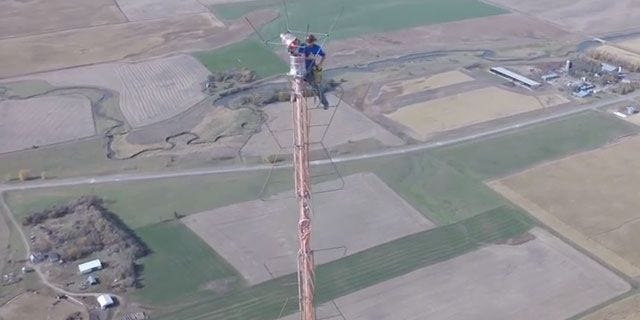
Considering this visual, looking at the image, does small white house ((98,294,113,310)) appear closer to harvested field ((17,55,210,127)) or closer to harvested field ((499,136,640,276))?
harvested field ((17,55,210,127))

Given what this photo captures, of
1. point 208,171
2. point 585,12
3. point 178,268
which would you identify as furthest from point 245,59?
point 585,12

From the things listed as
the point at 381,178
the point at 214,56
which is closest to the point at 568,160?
the point at 381,178

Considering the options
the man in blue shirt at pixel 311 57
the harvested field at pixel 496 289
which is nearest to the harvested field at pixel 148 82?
the harvested field at pixel 496 289

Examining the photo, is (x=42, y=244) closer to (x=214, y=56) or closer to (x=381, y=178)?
(x=381, y=178)

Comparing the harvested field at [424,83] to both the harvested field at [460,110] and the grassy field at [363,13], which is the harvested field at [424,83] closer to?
the harvested field at [460,110]

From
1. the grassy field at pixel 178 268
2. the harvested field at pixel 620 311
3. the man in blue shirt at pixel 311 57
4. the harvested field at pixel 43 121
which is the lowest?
the harvested field at pixel 620 311

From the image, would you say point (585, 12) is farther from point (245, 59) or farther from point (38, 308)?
point (38, 308)
